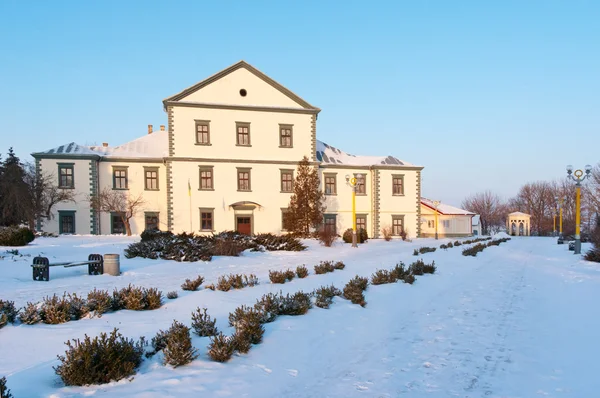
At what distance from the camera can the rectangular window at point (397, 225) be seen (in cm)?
Answer: 3498

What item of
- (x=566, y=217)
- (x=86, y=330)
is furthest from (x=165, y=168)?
(x=566, y=217)

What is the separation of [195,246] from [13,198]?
12526 mm

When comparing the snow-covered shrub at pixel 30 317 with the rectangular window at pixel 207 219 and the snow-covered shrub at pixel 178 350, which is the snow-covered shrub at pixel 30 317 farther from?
the rectangular window at pixel 207 219

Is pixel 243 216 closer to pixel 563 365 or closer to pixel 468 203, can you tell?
pixel 563 365

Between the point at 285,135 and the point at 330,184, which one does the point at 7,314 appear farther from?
the point at 330,184

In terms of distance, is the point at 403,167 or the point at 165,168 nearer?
the point at 165,168

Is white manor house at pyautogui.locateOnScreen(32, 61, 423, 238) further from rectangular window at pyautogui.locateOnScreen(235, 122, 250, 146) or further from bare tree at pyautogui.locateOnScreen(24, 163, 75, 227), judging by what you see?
bare tree at pyautogui.locateOnScreen(24, 163, 75, 227)

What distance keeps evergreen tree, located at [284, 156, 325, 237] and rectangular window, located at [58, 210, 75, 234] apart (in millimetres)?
15679

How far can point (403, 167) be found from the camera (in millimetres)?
35281

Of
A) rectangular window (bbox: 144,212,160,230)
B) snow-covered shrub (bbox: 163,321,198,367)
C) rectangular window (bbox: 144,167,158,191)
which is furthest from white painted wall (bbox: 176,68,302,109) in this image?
snow-covered shrub (bbox: 163,321,198,367)

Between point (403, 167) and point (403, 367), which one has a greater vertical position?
point (403, 167)

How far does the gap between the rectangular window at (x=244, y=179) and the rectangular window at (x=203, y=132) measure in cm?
335

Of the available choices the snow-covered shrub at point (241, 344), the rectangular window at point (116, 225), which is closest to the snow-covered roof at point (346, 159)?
the rectangular window at point (116, 225)

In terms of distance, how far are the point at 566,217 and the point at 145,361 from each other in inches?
3353
